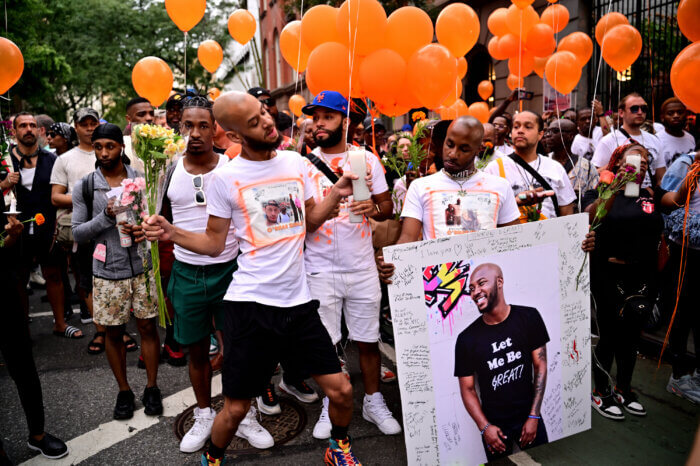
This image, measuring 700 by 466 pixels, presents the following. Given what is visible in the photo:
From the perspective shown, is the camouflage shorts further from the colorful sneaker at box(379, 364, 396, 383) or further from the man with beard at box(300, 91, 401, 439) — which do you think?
the colorful sneaker at box(379, 364, 396, 383)

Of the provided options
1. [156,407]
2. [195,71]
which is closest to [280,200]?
[156,407]

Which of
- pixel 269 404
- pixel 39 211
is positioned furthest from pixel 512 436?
pixel 39 211

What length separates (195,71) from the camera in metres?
26.0

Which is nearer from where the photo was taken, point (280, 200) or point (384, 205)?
point (280, 200)

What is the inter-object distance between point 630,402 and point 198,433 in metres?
3.16

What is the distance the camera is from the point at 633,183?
3430 mm

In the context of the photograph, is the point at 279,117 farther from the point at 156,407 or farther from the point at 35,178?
Result: the point at 156,407

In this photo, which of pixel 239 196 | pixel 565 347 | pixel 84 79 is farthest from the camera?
pixel 84 79

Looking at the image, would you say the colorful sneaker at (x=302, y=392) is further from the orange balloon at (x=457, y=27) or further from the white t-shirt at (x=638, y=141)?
the white t-shirt at (x=638, y=141)

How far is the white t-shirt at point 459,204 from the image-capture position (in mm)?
3240

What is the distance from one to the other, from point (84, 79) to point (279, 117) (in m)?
18.5

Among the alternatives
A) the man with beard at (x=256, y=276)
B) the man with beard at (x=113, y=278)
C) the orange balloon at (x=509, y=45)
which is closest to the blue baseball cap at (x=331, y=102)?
the man with beard at (x=256, y=276)

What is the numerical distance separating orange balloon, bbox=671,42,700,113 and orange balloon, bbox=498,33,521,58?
4692 mm

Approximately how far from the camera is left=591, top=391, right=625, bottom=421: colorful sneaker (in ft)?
12.0
